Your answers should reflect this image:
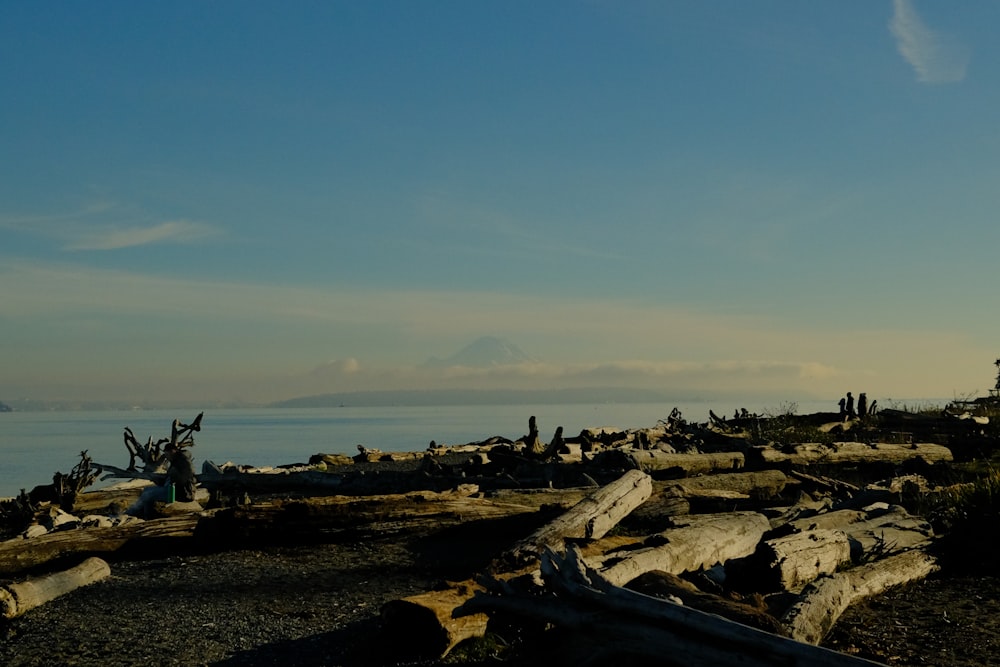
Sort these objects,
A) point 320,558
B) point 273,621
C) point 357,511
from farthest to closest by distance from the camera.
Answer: point 357,511, point 320,558, point 273,621

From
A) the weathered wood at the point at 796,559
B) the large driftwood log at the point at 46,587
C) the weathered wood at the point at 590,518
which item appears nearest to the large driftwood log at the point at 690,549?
the weathered wood at the point at 796,559

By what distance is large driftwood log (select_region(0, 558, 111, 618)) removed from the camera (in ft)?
30.1

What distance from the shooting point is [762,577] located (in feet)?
29.9

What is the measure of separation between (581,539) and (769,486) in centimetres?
826

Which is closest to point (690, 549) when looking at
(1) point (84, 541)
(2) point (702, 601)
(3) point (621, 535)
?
(2) point (702, 601)

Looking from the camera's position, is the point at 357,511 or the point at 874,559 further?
the point at 357,511

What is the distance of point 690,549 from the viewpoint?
964 centimetres

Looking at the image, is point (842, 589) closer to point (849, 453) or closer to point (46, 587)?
point (46, 587)

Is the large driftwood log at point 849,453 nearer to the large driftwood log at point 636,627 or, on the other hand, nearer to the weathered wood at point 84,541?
the weathered wood at point 84,541

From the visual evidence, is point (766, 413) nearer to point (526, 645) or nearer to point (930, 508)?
point (930, 508)

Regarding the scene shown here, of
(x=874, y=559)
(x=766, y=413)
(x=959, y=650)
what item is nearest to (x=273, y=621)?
(x=959, y=650)

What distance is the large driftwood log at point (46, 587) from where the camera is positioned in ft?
30.1

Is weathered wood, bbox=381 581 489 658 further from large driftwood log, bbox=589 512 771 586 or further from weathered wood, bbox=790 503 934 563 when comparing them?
weathered wood, bbox=790 503 934 563

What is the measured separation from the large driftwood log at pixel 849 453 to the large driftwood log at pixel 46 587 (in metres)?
13.1
